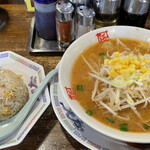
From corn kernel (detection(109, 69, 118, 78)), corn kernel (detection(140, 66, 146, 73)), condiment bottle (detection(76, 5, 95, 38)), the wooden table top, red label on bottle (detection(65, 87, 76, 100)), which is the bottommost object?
the wooden table top

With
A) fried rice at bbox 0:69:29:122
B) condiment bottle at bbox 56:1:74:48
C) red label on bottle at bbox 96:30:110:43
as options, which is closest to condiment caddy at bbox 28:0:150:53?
condiment bottle at bbox 56:1:74:48

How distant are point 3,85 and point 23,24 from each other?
40.9 inches

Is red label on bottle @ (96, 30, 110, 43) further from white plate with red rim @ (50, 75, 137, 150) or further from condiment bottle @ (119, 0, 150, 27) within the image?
white plate with red rim @ (50, 75, 137, 150)

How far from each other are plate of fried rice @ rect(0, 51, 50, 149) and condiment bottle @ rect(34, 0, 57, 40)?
457 mm

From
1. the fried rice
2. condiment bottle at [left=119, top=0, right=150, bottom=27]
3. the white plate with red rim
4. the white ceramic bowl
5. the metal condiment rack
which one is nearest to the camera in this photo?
the white ceramic bowl

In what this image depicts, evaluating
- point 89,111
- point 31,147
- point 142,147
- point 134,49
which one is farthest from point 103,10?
point 31,147

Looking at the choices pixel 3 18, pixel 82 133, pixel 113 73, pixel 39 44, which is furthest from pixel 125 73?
pixel 3 18

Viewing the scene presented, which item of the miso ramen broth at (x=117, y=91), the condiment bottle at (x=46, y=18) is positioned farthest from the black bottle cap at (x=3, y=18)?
the miso ramen broth at (x=117, y=91)

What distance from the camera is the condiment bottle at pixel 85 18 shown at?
161cm

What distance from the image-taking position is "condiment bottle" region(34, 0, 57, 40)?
162 cm

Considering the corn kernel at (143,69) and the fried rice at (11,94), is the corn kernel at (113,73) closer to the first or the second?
the corn kernel at (143,69)

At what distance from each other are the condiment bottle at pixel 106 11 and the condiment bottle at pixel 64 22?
1.24 feet

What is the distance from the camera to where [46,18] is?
68.3 inches

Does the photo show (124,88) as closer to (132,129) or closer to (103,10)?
(132,129)
